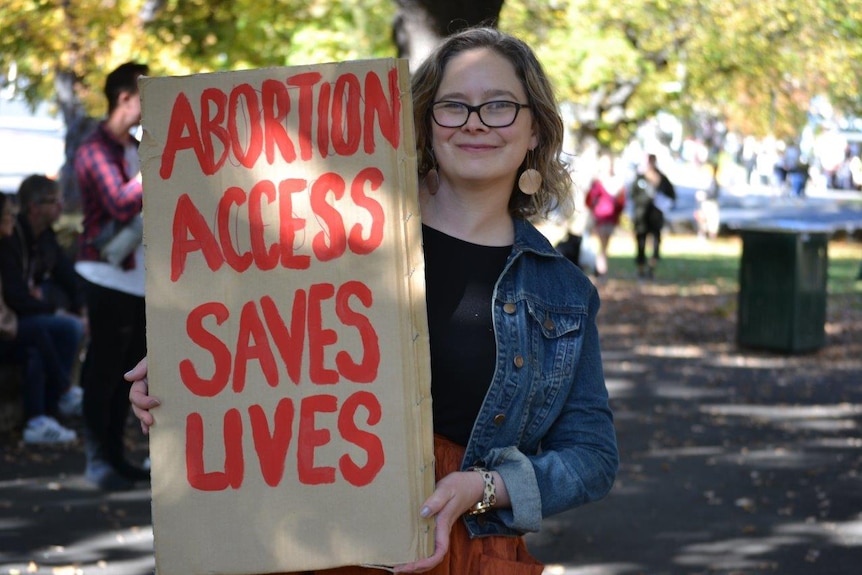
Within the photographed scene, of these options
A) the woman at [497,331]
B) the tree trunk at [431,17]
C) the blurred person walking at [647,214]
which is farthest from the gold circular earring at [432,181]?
the blurred person walking at [647,214]

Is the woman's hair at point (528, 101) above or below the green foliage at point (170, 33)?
below

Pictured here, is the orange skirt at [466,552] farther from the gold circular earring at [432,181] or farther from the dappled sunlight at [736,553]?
the dappled sunlight at [736,553]

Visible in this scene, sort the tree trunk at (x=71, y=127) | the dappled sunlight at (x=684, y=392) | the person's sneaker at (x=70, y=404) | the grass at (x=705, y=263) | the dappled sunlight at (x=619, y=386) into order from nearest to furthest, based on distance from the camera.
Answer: the person's sneaker at (x=70, y=404) < the dappled sunlight at (x=684, y=392) < the dappled sunlight at (x=619, y=386) < the tree trunk at (x=71, y=127) < the grass at (x=705, y=263)

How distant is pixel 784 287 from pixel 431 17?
7620 millimetres

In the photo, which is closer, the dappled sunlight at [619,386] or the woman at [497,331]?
the woman at [497,331]

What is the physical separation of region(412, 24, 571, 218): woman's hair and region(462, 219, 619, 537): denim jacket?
161 mm

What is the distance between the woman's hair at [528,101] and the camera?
2646 millimetres

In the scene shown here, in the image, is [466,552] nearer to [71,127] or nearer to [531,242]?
[531,242]

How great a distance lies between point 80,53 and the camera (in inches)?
543

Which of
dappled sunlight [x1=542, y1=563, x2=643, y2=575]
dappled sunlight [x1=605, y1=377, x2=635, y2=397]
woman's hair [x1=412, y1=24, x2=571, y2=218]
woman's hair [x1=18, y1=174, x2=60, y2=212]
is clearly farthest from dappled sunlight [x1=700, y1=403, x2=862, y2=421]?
woman's hair [x1=412, y1=24, x2=571, y2=218]

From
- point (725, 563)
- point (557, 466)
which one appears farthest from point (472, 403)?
point (725, 563)

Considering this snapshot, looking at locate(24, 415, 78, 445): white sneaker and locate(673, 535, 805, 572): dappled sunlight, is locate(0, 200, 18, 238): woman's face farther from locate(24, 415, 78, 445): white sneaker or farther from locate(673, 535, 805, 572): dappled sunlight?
locate(673, 535, 805, 572): dappled sunlight

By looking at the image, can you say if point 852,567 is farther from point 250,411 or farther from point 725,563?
point 250,411

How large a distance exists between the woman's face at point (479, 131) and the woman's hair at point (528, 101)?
3 cm
